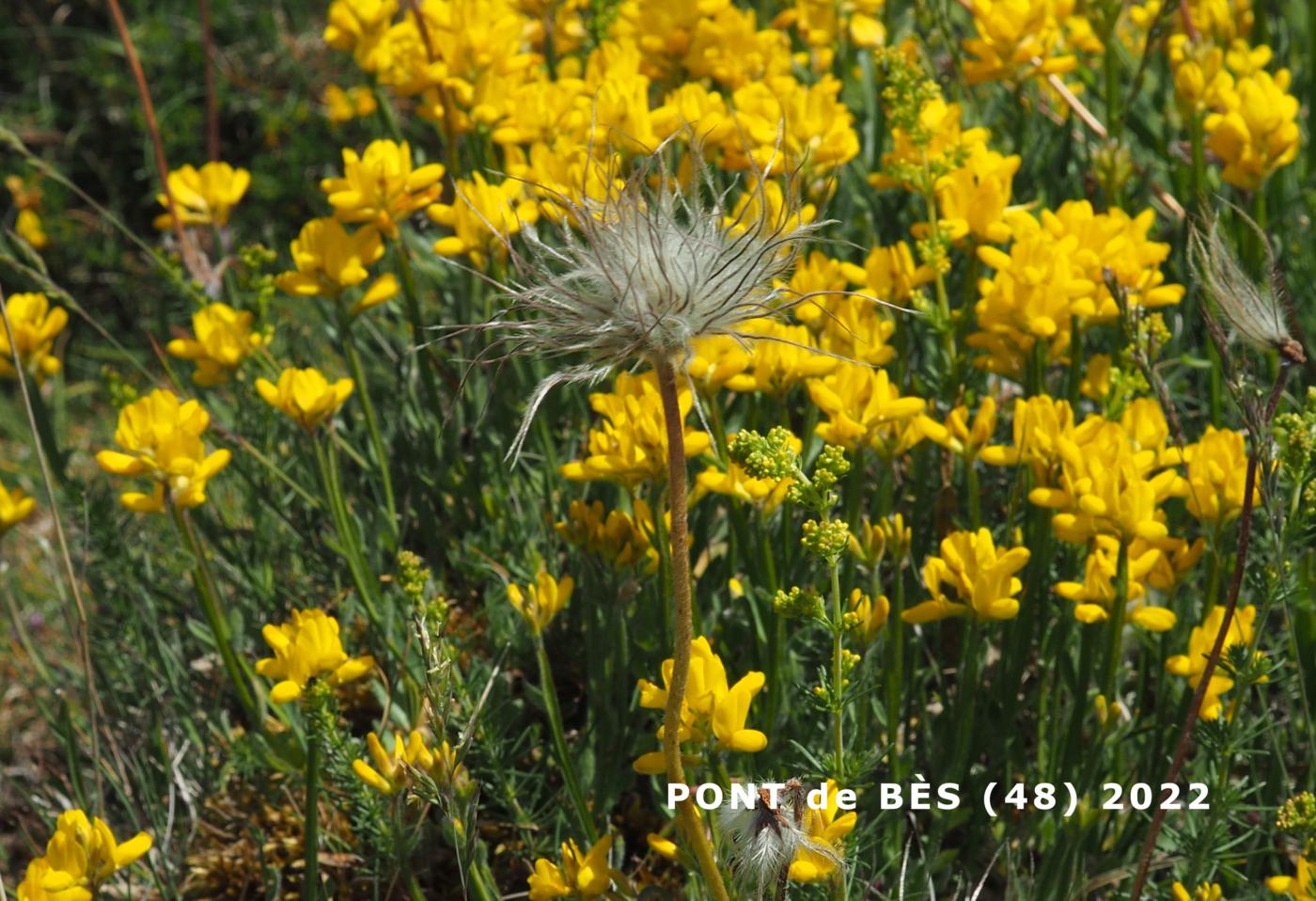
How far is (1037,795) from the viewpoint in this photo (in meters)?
2.05

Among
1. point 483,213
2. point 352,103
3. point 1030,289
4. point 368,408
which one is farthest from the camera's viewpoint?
point 352,103

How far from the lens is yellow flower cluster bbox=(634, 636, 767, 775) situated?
5.38 feet

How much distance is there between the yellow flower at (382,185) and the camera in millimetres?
2373

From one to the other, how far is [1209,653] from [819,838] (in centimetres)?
65

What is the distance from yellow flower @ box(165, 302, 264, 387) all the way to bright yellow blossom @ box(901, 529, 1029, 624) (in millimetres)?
1210

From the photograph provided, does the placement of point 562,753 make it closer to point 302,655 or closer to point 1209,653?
point 302,655

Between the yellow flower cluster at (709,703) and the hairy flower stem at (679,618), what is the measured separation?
6 cm

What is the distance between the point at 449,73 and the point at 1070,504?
55.8 inches

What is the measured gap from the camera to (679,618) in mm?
1463

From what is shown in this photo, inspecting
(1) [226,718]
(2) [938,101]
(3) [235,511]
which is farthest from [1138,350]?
(3) [235,511]

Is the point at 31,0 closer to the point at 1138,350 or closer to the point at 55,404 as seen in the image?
the point at 55,404

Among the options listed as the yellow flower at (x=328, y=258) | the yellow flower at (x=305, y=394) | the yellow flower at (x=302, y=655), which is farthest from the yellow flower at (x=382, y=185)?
the yellow flower at (x=302, y=655)

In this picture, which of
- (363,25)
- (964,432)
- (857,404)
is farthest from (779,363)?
(363,25)

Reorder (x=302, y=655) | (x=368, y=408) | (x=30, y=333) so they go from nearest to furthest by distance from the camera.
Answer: (x=302, y=655), (x=368, y=408), (x=30, y=333)
